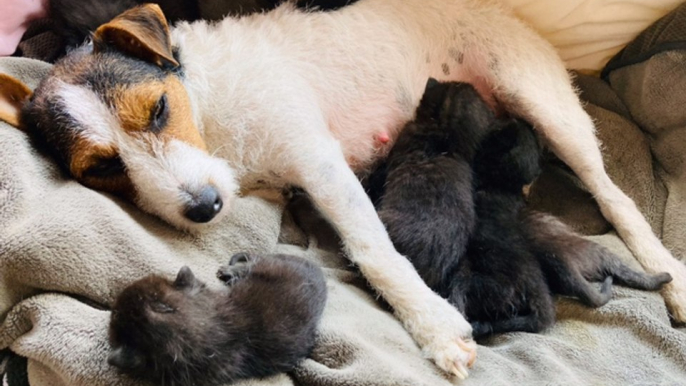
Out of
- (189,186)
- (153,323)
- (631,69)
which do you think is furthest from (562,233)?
(153,323)

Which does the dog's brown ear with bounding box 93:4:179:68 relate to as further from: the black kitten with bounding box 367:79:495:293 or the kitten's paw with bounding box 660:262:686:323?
the kitten's paw with bounding box 660:262:686:323

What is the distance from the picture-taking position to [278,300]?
150 cm

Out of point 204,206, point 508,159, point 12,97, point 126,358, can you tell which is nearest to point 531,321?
point 508,159

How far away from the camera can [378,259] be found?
182cm

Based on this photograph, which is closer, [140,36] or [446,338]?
[446,338]

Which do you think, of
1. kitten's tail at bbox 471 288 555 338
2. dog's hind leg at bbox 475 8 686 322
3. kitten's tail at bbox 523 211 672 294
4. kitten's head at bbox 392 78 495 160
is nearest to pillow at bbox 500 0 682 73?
dog's hind leg at bbox 475 8 686 322

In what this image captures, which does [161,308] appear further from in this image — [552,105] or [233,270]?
[552,105]

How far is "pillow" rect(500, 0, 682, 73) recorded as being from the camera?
2380 millimetres

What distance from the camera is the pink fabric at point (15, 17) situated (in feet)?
6.93

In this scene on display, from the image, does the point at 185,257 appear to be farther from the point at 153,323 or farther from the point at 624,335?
the point at 624,335

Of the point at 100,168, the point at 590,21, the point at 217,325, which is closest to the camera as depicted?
the point at 217,325

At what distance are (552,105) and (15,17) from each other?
1.98m

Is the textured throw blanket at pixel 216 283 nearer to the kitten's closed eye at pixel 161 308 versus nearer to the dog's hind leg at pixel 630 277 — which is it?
the dog's hind leg at pixel 630 277

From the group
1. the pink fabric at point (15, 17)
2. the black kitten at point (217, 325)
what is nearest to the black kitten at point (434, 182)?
the black kitten at point (217, 325)
